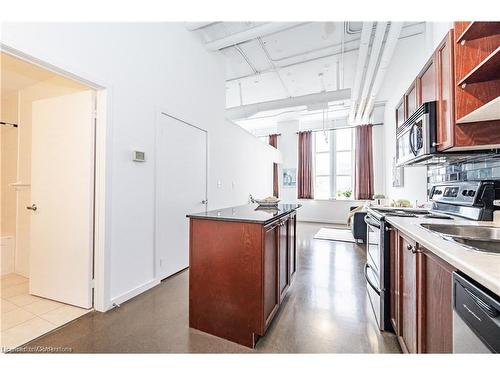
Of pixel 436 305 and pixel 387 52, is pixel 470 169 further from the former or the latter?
pixel 387 52

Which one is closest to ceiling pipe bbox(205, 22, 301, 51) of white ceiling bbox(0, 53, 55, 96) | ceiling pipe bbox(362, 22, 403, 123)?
ceiling pipe bbox(362, 22, 403, 123)

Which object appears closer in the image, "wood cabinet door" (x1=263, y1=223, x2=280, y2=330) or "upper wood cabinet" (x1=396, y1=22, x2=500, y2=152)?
"upper wood cabinet" (x1=396, y1=22, x2=500, y2=152)

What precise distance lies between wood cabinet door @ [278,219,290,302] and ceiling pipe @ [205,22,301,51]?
2.48m

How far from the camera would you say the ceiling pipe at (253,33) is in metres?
2.90

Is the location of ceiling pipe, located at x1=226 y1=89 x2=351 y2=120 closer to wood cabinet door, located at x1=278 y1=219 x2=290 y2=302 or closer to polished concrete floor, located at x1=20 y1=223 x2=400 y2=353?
wood cabinet door, located at x1=278 y1=219 x2=290 y2=302

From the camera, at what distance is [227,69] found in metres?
4.48

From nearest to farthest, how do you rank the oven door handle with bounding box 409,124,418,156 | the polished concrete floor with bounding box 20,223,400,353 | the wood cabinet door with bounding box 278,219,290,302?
the polished concrete floor with bounding box 20,223,400,353, the oven door handle with bounding box 409,124,418,156, the wood cabinet door with bounding box 278,219,290,302

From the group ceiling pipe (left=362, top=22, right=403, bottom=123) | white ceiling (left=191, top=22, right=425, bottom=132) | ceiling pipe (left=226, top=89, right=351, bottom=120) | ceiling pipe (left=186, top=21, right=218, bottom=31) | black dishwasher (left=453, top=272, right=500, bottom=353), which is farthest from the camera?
ceiling pipe (left=226, top=89, right=351, bottom=120)

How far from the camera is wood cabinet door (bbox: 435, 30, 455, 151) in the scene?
59.1 inches

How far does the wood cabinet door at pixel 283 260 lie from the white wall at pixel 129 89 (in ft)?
4.98

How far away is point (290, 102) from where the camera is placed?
5.03 metres

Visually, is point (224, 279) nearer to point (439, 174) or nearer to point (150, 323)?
point (150, 323)
